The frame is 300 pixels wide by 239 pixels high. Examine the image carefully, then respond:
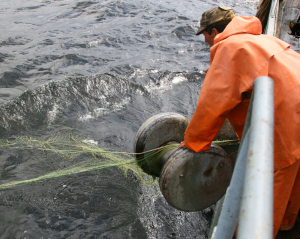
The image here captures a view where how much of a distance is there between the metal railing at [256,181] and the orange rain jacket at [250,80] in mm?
1138

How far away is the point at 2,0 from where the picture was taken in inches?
620

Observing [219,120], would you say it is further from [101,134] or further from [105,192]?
[101,134]

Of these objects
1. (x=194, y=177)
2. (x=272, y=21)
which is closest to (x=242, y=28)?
(x=194, y=177)

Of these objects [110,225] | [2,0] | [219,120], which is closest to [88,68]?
[110,225]

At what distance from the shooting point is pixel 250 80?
7.43 ft

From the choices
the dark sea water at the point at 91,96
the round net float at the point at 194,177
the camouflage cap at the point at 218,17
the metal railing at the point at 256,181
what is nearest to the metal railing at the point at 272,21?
the dark sea water at the point at 91,96

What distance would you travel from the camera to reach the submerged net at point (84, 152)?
12.8 feet

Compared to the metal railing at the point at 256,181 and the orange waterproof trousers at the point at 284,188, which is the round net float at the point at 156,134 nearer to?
the orange waterproof trousers at the point at 284,188

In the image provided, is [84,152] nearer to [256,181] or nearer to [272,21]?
[256,181]

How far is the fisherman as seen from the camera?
2.27m

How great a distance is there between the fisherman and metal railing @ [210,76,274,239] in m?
1.14

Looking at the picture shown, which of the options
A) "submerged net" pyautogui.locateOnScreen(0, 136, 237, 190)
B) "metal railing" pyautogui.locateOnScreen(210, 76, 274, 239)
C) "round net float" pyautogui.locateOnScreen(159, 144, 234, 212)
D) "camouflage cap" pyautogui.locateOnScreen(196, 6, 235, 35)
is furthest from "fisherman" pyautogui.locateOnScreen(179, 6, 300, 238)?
"submerged net" pyautogui.locateOnScreen(0, 136, 237, 190)

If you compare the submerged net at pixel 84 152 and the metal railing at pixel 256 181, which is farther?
the submerged net at pixel 84 152

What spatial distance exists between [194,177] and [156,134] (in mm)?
990
